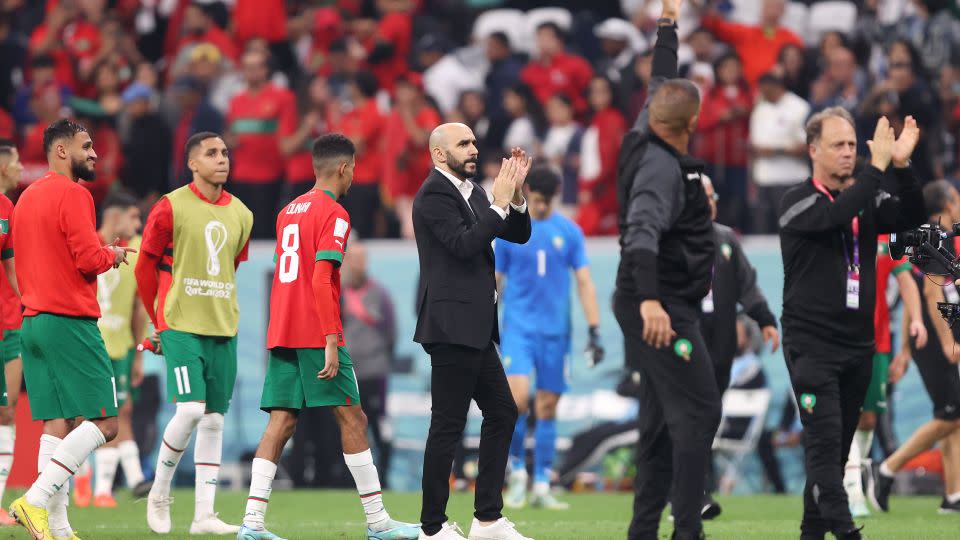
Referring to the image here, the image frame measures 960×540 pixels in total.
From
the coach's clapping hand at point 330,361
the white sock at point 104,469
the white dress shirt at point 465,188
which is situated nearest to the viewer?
the white dress shirt at point 465,188

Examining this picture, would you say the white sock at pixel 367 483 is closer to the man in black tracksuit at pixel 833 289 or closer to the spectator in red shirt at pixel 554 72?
the man in black tracksuit at pixel 833 289

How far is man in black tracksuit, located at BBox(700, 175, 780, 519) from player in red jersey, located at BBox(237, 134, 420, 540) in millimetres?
3239

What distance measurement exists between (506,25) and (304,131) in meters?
4.20

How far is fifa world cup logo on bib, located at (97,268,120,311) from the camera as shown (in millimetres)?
13430

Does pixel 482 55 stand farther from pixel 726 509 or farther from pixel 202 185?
pixel 202 185

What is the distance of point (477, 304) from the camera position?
862 centimetres

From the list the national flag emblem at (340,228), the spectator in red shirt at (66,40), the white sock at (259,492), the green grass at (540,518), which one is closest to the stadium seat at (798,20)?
the green grass at (540,518)

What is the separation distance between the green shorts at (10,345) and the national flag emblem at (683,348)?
5.52 meters

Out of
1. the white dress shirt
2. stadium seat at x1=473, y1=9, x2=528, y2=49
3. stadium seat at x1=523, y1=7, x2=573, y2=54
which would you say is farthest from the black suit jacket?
stadium seat at x1=473, y1=9, x2=528, y2=49

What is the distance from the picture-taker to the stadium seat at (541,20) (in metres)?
19.9

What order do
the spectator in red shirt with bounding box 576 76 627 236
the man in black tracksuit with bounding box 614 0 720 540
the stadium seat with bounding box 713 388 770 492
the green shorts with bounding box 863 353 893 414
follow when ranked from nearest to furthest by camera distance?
the man in black tracksuit with bounding box 614 0 720 540, the green shorts with bounding box 863 353 893 414, the stadium seat with bounding box 713 388 770 492, the spectator in red shirt with bounding box 576 76 627 236

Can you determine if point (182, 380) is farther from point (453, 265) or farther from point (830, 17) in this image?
point (830, 17)

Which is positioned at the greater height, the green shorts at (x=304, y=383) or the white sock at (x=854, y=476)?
the green shorts at (x=304, y=383)

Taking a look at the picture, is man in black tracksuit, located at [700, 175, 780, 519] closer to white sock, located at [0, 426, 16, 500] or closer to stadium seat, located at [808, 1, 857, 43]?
white sock, located at [0, 426, 16, 500]
